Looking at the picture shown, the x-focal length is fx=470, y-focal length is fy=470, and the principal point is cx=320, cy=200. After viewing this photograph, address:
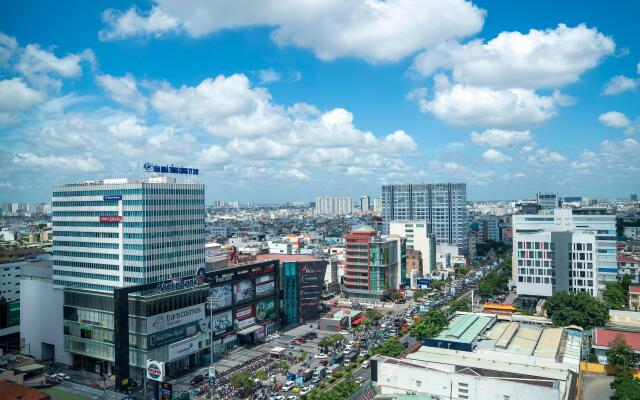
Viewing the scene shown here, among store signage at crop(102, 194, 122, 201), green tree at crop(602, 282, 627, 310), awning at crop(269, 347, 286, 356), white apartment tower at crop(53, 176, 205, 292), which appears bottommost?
awning at crop(269, 347, 286, 356)

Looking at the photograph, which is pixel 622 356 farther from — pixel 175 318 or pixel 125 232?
pixel 125 232

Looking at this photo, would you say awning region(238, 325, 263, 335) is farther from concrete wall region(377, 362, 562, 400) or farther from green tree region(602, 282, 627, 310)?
green tree region(602, 282, 627, 310)

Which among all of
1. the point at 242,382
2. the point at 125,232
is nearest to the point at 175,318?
the point at 125,232

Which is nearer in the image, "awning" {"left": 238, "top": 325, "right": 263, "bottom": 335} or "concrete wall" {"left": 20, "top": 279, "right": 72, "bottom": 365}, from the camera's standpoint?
"concrete wall" {"left": 20, "top": 279, "right": 72, "bottom": 365}

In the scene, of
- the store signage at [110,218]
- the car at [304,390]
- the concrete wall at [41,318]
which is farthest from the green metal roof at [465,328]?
the concrete wall at [41,318]

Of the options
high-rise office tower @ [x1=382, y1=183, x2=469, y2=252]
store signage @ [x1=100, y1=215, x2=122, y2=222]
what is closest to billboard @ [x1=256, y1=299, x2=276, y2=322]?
store signage @ [x1=100, y1=215, x2=122, y2=222]

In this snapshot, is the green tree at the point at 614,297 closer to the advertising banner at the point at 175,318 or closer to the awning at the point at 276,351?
the awning at the point at 276,351
